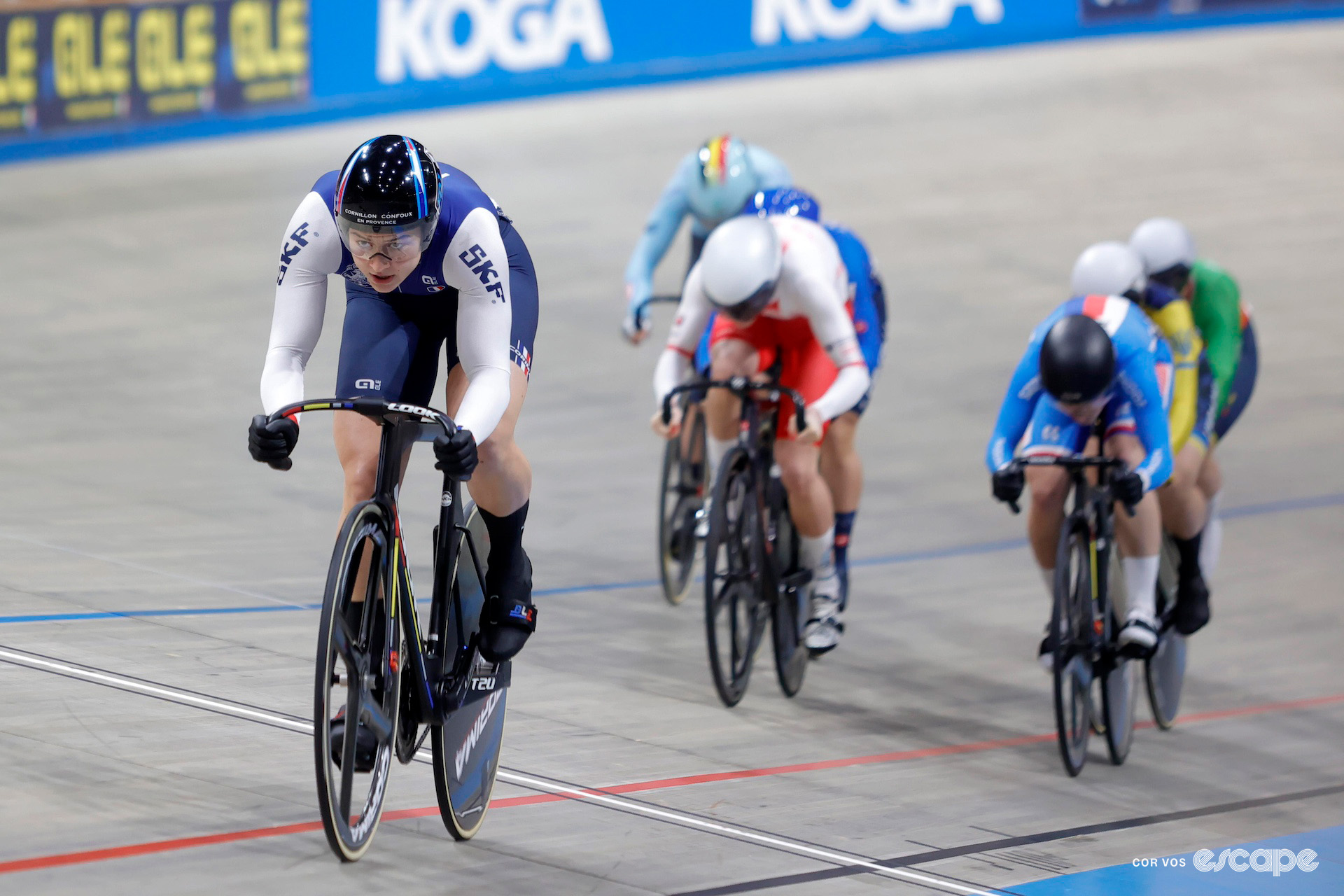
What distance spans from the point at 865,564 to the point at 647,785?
2632 mm

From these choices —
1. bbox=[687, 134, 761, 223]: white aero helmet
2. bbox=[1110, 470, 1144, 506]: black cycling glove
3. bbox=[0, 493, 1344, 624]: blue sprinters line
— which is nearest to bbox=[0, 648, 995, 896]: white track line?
bbox=[0, 493, 1344, 624]: blue sprinters line

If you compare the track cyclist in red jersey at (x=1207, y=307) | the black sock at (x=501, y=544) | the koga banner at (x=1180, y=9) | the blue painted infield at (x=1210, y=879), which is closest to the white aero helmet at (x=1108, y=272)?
the track cyclist in red jersey at (x=1207, y=307)

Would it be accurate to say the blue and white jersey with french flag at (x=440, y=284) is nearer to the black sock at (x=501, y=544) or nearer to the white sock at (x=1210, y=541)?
the black sock at (x=501, y=544)

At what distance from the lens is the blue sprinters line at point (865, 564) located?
14.6 feet

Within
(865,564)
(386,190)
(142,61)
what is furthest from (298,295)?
(142,61)

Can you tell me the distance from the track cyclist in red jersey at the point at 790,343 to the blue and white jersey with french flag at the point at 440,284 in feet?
4.91

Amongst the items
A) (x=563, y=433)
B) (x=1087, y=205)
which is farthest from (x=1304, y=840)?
(x=1087, y=205)

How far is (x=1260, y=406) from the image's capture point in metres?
8.77

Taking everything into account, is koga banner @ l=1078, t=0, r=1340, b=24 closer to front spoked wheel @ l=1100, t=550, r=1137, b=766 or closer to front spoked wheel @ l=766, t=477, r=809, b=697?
front spoked wheel @ l=766, t=477, r=809, b=697

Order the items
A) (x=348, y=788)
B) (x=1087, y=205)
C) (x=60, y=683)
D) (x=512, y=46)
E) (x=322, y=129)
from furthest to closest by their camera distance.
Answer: (x=512, y=46), (x=322, y=129), (x=1087, y=205), (x=60, y=683), (x=348, y=788)

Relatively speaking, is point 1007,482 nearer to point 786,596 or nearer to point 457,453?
point 786,596

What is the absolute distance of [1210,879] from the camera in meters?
3.62

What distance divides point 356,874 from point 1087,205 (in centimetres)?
941

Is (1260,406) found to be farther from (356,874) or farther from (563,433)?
(356,874)
